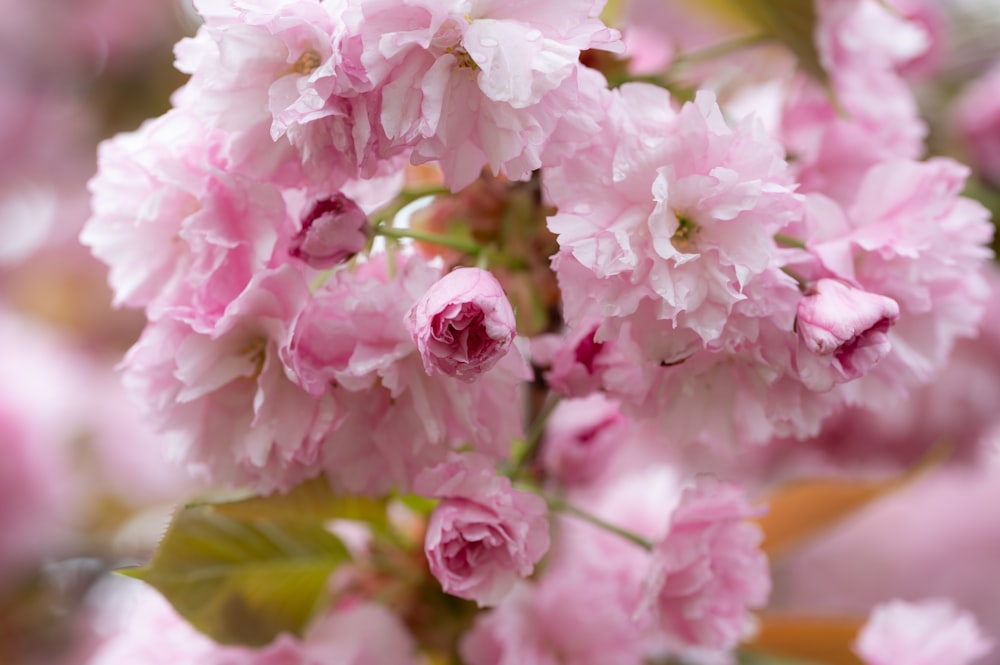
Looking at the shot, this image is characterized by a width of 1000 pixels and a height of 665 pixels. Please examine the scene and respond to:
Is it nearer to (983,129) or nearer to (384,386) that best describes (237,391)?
(384,386)

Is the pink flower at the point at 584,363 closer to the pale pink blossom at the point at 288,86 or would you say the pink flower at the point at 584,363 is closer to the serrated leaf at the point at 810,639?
the pale pink blossom at the point at 288,86

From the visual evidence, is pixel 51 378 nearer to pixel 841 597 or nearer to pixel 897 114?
pixel 841 597

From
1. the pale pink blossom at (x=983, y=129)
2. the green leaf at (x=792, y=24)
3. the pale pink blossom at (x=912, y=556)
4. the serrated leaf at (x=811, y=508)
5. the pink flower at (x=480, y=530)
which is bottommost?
the pale pink blossom at (x=912, y=556)

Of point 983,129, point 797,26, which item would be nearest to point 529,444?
point 797,26

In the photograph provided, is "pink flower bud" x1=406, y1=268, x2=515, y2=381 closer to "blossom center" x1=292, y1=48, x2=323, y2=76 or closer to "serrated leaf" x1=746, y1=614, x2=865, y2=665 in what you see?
"blossom center" x1=292, y1=48, x2=323, y2=76

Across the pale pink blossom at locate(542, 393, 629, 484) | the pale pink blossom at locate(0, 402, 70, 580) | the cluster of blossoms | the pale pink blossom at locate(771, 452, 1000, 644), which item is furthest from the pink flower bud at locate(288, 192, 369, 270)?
the pale pink blossom at locate(0, 402, 70, 580)

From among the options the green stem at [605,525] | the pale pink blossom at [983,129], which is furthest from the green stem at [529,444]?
the pale pink blossom at [983,129]

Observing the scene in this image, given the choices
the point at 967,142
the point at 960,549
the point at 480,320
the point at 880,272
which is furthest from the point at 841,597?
the point at 480,320
